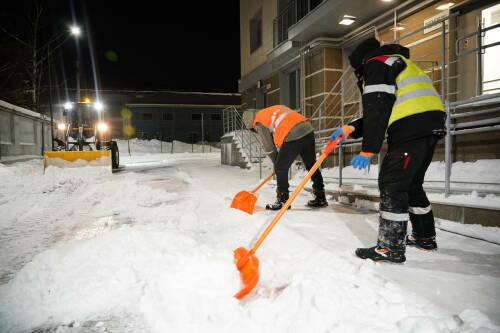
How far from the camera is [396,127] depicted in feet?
7.55

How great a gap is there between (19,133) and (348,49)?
1489 cm

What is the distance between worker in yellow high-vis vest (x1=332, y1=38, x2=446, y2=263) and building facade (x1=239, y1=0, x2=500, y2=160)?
7.98 ft

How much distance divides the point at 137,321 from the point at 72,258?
1070mm

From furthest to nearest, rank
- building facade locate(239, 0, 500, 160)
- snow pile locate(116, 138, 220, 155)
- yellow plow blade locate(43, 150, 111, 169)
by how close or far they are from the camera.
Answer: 1. snow pile locate(116, 138, 220, 155)
2. yellow plow blade locate(43, 150, 111, 169)
3. building facade locate(239, 0, 500, 160)

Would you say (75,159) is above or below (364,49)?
below

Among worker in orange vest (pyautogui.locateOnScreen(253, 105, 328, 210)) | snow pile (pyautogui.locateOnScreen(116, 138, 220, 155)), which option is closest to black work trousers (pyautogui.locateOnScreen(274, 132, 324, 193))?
worker in orange vest (pyautogui.locateOnScreen(253, 105, 328, 210))

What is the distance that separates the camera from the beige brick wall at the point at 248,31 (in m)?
13.1

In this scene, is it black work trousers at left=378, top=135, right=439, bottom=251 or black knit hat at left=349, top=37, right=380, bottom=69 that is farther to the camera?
black knit hat at left=349, top=37, right=380, bottom=69

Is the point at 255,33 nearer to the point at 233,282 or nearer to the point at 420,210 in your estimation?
the point at 420,210

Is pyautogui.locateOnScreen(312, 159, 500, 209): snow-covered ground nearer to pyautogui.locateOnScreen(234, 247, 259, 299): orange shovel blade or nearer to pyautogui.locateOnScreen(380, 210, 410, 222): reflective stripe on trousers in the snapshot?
pyautogui.locateOnScreen(380, 210, 410, 222): reflective stripe on trousers

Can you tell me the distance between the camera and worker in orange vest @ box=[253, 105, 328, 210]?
4.23 metres

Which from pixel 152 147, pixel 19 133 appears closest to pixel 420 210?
pixel 19 133

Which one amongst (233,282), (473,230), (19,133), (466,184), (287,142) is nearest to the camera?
(233,282)

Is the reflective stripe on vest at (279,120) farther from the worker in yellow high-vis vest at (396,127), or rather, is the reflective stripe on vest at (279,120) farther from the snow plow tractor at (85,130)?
the snow plow tractor at (85,130)
